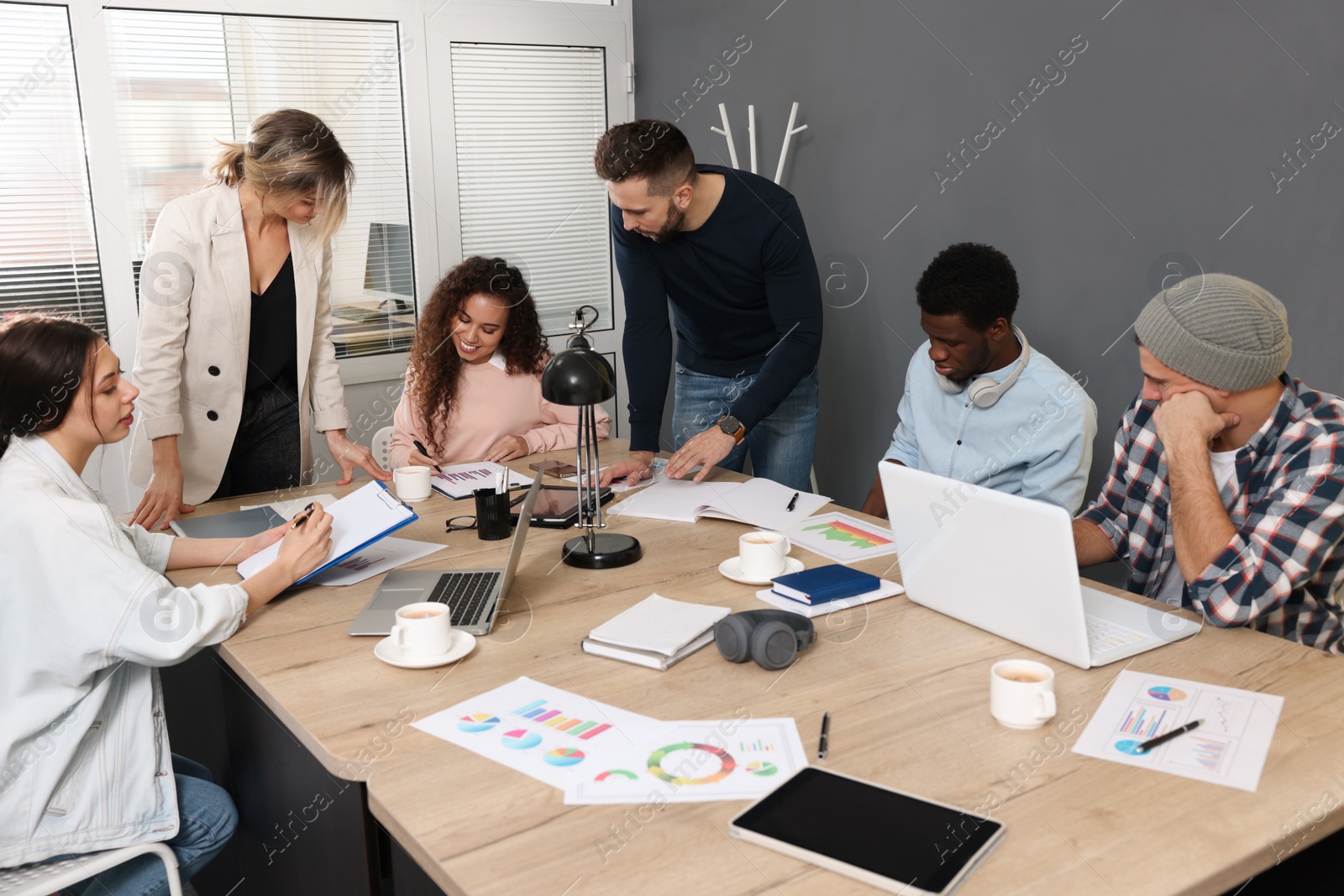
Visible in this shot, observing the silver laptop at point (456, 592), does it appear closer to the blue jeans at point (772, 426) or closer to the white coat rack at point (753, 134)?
the blue jeans at point (772, 426)

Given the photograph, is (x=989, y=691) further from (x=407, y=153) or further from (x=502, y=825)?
(x=407, y=153)

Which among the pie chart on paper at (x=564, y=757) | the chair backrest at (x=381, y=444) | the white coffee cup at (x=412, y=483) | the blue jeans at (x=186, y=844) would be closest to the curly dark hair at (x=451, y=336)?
the chair backrest at (x=381, y=444)

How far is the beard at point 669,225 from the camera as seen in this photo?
2535 mm

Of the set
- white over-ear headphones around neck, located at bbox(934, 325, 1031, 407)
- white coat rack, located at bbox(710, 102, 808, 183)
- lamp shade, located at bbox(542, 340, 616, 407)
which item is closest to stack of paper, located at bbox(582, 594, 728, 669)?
lamp shade, located at bbox(542, 340, 616, 407)

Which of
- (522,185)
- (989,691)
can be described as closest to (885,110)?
(522,185)

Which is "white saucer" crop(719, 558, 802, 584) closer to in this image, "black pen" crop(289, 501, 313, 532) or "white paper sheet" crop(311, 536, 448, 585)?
"white paper sheet" crop(311, 536, 448, 585)

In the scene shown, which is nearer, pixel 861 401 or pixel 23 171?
pixel 23 171

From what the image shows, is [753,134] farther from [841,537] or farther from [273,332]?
[841,537]

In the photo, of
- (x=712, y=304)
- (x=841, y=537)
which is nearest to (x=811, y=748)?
(x=841, y=537)

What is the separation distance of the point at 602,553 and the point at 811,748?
2.50ft

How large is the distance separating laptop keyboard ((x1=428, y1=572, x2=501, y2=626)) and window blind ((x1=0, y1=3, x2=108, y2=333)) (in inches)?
89.8

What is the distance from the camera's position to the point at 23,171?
3395mm

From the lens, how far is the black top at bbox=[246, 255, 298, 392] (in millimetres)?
2580

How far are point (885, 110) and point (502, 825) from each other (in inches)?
114
